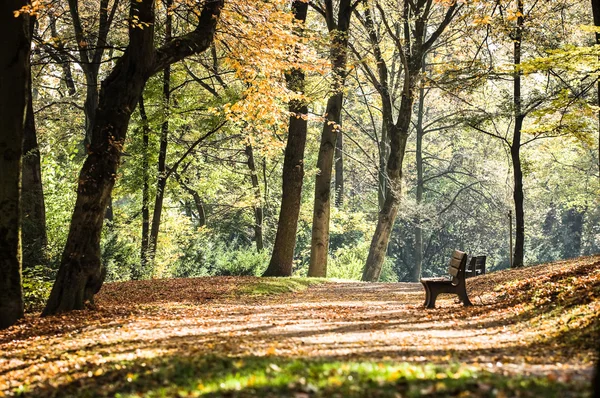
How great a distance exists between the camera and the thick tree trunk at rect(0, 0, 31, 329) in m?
9.38

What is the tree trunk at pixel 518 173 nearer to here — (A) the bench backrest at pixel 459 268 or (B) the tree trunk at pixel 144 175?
(A) the bench backrest at pixel 459 268

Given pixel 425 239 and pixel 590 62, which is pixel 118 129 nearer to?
pixel 590 62

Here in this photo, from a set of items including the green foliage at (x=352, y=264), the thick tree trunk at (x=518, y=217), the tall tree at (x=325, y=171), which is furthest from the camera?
the green foliage at (x=352, y=264)

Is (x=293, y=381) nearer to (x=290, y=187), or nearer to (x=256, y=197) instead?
(x=290, y=187)

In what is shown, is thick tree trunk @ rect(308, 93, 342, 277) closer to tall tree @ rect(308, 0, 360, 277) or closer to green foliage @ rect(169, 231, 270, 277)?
tall tree @ rect(308, 0, 360, 277)

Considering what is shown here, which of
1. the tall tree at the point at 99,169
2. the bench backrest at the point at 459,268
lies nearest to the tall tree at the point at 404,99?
the bench backrest at the point at 459,268

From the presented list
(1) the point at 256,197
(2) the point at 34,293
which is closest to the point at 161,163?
(2) the point at 34,293

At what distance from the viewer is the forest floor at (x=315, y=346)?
189 inches

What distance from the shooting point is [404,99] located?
23078mm

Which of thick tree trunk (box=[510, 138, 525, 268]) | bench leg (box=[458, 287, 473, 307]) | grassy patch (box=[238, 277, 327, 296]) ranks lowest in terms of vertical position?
grassy patch (box=[238, 277, 327, 296])

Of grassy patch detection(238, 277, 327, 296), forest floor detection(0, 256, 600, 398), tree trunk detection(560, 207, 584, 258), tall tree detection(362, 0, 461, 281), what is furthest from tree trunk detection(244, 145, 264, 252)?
tree trunk detection(560, 207, 584, 258)

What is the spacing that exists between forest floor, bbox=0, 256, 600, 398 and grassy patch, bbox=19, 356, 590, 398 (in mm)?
14

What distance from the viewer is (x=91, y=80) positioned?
18.9m

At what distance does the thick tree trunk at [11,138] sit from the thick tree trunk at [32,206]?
4.73 meters
